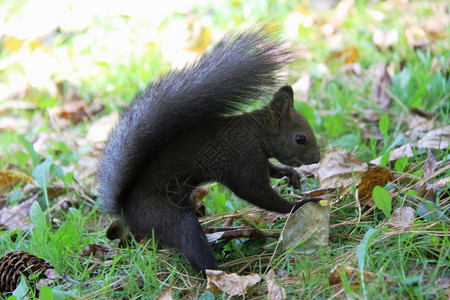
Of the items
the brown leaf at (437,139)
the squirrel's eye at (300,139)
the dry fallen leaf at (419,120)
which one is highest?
the squirrel's eye at (300,139)

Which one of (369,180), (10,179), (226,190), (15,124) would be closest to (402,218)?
(369,180)

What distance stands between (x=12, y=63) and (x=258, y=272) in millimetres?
3070

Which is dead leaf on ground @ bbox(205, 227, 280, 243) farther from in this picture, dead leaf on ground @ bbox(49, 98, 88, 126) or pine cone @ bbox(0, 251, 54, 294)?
dead leaf on ground @ bbox(49, 98, 88, 126)

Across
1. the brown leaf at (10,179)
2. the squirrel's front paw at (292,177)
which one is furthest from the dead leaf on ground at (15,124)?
the squirrel's front paw at (292,177)

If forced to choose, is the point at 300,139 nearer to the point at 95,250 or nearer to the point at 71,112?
the point at 95,250

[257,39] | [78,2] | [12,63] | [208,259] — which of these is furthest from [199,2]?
[208,259]

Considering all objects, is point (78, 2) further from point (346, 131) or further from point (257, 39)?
point (257, 39)

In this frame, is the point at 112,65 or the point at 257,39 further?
the point at 112,65

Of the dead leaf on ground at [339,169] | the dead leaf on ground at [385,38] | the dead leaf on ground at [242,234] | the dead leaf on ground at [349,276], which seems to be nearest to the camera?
the dead leaf on ground at [349,276]

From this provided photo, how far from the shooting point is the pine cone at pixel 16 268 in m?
1.84

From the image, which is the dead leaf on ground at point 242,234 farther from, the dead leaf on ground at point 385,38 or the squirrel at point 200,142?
the dead leaf on ground at point 385,38

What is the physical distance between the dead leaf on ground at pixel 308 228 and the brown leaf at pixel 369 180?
21cm

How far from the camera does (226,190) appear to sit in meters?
2.48

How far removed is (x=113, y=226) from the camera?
81.1 inches
